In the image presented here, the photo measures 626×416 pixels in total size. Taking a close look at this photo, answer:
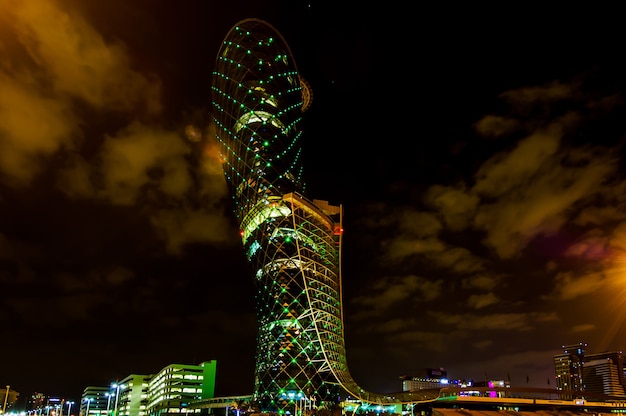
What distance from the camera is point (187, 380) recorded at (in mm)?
145875

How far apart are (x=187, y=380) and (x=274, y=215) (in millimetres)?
84261

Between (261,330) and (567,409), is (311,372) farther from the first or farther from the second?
(567,409)

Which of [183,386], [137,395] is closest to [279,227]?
[183,386]

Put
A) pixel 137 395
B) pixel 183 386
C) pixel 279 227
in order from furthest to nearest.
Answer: pixel 137 395 → pixel 183 386 → pixel 279 227

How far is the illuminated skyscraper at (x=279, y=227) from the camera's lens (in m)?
79.0

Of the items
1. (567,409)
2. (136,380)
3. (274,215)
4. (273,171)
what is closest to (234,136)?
(273,171)

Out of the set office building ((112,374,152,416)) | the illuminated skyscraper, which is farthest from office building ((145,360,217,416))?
the illuminated skyscraper

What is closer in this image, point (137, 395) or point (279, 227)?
point (279, 227)

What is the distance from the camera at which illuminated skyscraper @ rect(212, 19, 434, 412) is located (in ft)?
259

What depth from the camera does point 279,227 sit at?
269 ft

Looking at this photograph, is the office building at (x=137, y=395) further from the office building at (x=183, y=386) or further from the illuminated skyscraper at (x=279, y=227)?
the illuminated skyscraper at (x=279, y=227)

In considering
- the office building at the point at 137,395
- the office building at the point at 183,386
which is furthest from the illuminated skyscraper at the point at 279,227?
the office building at the point at 137,395

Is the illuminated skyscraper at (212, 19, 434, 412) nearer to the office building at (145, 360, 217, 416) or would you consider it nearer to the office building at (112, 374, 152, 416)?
the office building at (145, 360, 217, 416)

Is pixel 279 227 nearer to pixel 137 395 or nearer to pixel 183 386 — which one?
pixel 183 386
